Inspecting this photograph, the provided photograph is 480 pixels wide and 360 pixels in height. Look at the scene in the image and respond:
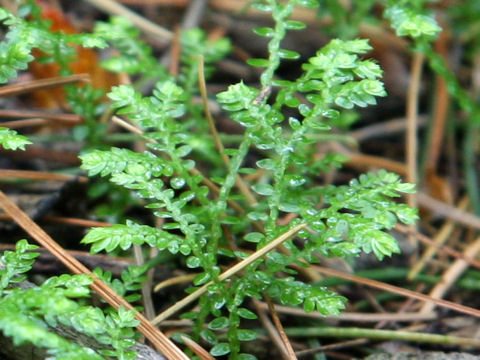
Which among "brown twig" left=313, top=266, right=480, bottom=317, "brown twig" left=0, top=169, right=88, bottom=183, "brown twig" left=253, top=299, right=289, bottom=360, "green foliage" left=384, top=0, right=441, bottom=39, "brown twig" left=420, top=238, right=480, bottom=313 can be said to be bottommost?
"brown twig" left=253, top=299, right=289, bottom=360

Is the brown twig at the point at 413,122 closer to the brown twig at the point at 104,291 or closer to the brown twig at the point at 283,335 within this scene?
the brown twig at the point at 283,335

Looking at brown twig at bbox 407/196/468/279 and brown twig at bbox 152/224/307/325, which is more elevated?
brown twig at bbox 152/224/307/325

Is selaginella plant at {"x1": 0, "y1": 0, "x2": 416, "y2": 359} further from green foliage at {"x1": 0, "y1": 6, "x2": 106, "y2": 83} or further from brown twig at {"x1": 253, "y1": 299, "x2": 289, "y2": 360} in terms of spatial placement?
brown twig at {"x1": 253, "y1": 299, "x2": 289, "y2": 360}

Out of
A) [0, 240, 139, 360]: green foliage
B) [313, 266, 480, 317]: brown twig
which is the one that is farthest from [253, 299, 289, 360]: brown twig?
[0, 240, 139, 360]: green foliage

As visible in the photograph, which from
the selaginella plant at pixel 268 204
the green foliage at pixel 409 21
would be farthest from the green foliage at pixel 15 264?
the green foliage at pixel 409 21

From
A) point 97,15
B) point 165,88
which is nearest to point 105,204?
point 165,88

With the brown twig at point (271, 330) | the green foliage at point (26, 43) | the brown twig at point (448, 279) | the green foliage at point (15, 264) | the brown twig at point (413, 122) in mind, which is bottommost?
the brown twig at point (271, 330)

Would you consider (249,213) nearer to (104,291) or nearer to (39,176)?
(104,291)

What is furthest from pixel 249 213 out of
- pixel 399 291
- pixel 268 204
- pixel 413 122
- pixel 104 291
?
pixel 413 122

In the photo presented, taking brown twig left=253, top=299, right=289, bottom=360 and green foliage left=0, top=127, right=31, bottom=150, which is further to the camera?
brown twig left=253, top=299, right=289, bottom=360

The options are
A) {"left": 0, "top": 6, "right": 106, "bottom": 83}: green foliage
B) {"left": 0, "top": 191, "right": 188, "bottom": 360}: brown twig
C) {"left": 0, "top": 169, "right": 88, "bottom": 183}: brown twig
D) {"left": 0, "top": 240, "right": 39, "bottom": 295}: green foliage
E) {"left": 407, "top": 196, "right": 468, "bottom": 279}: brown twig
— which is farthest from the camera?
{"left": 407, "top": 196, "right": 468, "bottom": 279}: brown twig

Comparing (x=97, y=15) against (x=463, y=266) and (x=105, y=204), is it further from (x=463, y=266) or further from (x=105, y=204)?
(x=463, y=266)

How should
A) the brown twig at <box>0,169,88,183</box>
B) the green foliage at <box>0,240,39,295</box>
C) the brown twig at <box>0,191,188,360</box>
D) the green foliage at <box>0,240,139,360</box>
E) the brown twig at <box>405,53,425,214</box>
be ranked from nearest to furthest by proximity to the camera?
1. the green foliage at <box>0,240,139,360</box>
2. the green foliage at <box>0,240,39,295</box>
3. the brown twig at <box>0,191,188,360</box>
4. the brown twig at <box>0,169,88,183</box>
5. the brown twig at <box>405,53,425,214</box>
